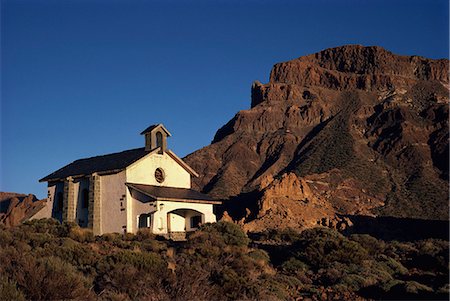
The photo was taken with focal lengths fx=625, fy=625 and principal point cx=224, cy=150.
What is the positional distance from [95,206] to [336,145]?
6034cm

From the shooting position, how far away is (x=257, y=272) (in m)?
21.8

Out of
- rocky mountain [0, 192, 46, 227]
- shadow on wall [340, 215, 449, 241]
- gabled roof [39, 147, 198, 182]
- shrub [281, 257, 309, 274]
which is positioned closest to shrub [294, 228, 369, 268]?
shrub [281, 257, 309, 274]

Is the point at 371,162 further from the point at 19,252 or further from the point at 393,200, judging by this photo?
the point at 19,252

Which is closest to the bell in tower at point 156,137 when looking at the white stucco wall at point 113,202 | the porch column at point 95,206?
the white stucco wall at point 113,202

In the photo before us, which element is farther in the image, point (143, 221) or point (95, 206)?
point (95, 206)

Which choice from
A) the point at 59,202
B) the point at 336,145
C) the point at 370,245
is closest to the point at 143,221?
the point at 59,202

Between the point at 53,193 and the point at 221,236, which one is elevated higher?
the point at 53,193

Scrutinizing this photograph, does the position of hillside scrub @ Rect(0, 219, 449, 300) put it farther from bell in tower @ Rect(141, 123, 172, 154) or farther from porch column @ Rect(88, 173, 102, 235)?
bell in tower @ Rect(141, 123, 172, 154)

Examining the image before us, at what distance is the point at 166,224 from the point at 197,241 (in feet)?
30.0

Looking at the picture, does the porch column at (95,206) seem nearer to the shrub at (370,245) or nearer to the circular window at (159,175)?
the circular window at (159,175)

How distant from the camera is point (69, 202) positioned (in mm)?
37344

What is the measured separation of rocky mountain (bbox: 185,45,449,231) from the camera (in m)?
71.8

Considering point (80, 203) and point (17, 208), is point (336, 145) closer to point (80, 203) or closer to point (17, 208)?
point (17, 208)

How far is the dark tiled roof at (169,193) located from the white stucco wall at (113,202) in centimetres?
76
